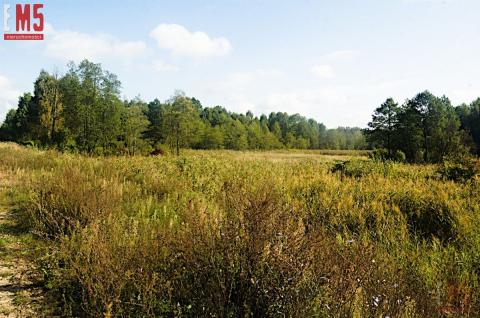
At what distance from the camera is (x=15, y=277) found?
12.4ft

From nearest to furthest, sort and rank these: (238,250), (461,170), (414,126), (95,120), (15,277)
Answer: (238,250), (15,277), (461,170), (95,120), (414,126)

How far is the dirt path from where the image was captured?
10.3 feet

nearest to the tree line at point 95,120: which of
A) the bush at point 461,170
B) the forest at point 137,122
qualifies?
the forest at point 137,122

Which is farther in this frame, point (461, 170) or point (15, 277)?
point (461, 170)

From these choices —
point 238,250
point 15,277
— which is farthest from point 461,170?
point 15,277

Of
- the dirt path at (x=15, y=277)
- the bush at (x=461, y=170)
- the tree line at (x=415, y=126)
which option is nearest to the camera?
the dirt path at (x=15, y=277)

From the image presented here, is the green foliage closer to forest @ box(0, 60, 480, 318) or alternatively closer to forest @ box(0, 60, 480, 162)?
forest @ box(0, 60, 480, 162)

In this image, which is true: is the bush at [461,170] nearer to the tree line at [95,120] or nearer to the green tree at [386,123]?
the tree line at [95,120]

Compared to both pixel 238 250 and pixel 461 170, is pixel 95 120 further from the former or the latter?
pixel 238 250

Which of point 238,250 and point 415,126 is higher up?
point 415,126

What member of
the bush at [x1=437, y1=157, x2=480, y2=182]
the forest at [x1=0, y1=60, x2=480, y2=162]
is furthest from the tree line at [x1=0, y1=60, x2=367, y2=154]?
the bush at [x1=437, y1=157, x2=480, y2=182]

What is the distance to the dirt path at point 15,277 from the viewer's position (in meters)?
3.14

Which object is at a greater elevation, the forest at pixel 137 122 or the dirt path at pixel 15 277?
the forest at pixel 137 122

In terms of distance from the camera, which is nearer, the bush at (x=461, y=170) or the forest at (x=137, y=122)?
the bush at (x=461, y=170)
